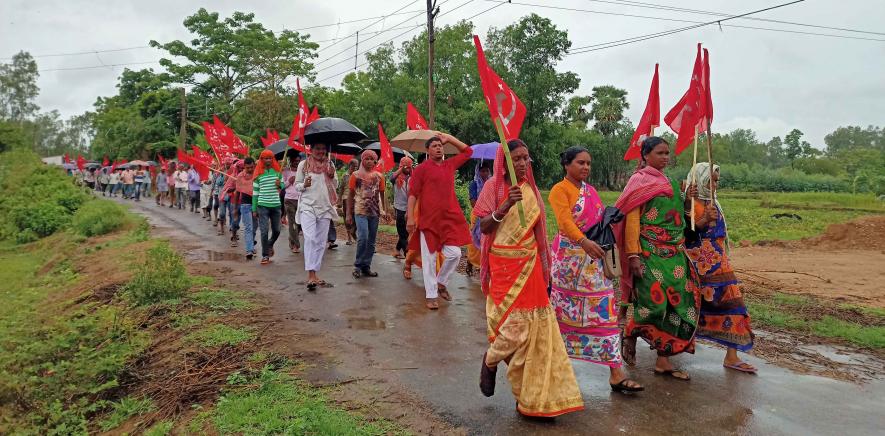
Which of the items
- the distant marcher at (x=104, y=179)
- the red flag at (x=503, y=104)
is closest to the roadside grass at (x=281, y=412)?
the red flag at (x=503, y=104)

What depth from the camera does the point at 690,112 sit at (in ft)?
16.3

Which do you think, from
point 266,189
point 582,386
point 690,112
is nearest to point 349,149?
point 266,189

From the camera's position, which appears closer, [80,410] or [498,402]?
[498,402]

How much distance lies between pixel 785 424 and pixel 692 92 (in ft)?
9.20

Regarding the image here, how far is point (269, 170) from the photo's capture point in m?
8.70

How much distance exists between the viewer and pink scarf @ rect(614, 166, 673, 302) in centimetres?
411

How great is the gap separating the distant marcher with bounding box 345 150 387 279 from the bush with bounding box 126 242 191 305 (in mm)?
2269

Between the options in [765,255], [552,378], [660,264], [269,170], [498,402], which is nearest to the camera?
[552,378]

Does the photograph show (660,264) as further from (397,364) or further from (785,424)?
(397,364)

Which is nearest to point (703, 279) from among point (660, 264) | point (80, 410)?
point (660, 264)

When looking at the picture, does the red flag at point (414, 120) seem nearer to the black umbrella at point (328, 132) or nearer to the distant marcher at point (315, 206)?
the black umbrella at point (328, 132)

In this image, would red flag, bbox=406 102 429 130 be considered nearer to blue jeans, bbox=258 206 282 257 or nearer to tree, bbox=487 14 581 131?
blue jeans, bbox=258 206 282 257

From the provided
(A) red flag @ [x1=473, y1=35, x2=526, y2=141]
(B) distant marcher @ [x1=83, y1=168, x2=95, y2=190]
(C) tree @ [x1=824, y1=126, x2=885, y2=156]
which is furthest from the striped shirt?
(C) tree @ [x1=824, y1=126, x2=885, y2=156]

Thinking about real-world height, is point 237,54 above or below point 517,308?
above
